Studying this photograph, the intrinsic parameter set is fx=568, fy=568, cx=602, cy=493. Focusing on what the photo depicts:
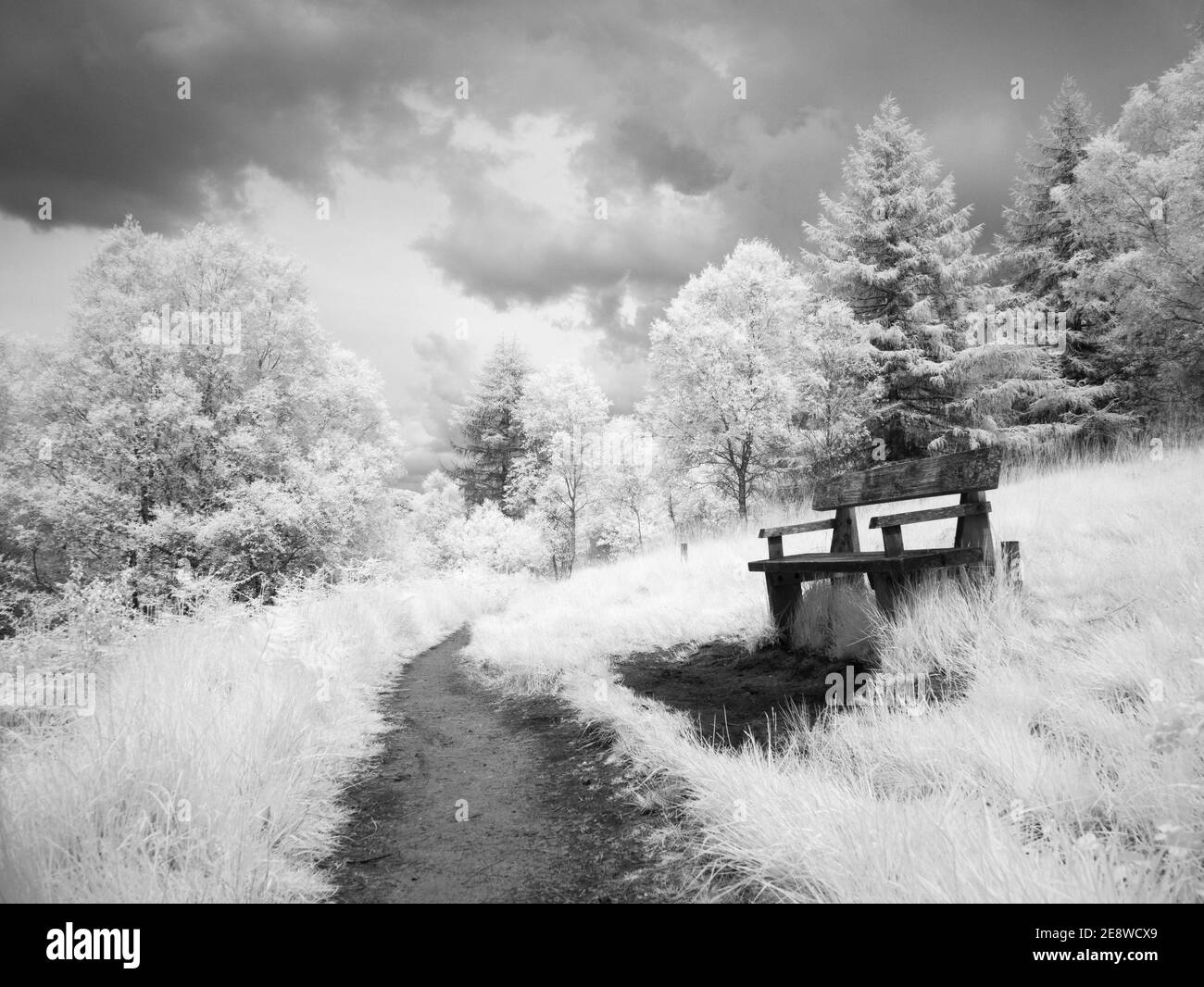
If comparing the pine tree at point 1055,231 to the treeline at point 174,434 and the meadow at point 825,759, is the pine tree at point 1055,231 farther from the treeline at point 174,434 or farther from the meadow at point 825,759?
the treeline at point 174,434

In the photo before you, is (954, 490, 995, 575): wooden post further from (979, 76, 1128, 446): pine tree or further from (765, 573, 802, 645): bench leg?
(979, 76, 1128, 446): pine tree

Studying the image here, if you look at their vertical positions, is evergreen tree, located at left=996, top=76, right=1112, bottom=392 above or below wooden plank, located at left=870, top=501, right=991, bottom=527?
above

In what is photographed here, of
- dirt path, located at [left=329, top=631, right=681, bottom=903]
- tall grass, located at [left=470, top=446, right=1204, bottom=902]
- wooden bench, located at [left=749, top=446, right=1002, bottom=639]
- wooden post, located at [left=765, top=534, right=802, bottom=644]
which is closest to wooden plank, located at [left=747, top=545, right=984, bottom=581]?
wooden bench, located at [left=749, top=446, right=1002, bottom=639]

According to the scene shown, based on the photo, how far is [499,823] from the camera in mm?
3170

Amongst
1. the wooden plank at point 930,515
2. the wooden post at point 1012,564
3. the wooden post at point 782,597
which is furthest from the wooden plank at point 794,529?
the wooden post at point 1012,564

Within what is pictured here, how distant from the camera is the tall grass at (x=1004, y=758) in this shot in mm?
1753

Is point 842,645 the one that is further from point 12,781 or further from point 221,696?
point 12,781

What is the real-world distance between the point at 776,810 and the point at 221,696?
3.57 metres

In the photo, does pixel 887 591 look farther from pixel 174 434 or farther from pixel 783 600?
pixel 174 434

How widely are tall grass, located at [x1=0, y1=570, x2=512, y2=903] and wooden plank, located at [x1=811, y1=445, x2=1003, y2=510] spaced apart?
4.92m

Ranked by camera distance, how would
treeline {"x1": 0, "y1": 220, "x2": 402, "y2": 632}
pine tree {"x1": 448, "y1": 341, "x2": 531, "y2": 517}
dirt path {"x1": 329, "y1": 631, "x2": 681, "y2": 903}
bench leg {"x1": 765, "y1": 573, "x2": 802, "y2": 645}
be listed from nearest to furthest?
1. dirt path {"x1": 329, "y1": 631, "x2": 681, "y2": 903}
2. bench leg {"x1": 765, "y1": 573, "x2": 802, "y2": 645}
3. treeline {"x1": 0, "y1": 220, "x2": 402, "y2": 632}
4. pine tree {"x1": 448, "y1": 341, "x2": 531, "y2": 517}

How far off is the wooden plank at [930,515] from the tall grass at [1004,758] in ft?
1.96

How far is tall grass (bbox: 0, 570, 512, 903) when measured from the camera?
2041 millimetres

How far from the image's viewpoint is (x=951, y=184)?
748 inches
